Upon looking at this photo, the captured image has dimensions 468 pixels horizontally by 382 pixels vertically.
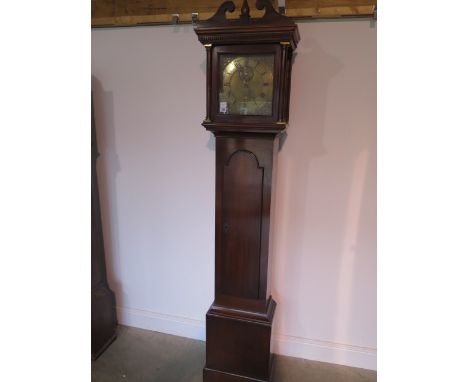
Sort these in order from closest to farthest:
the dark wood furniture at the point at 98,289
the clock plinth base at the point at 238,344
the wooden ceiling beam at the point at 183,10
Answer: the wooden ceiling beam at the point at 183,10 < the clock plinth base at the point at 238,344 < the dark wood furniture at the point at 98,289

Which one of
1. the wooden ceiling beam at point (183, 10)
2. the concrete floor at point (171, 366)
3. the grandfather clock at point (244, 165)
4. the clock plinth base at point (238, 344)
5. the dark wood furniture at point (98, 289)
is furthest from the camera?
the dark wood furniture at point (98, 289)

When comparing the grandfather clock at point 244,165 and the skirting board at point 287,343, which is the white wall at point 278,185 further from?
the grandfather clock at point 244,165

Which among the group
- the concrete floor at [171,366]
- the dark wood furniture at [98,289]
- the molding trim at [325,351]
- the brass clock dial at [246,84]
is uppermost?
the brass clock dial at [246,84]

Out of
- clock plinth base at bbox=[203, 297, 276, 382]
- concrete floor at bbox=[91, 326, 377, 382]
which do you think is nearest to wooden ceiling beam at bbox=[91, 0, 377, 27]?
clock plinth base at bbox=[203, 297, 276, 382]

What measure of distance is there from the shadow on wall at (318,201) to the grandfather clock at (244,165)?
230mm

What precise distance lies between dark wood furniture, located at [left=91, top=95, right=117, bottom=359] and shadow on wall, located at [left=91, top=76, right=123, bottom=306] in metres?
0.07

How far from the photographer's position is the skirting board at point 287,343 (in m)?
1.93

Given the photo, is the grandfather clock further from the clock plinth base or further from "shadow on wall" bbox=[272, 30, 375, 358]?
"shadow on wall" bbox=[272, 30, 375, 358]

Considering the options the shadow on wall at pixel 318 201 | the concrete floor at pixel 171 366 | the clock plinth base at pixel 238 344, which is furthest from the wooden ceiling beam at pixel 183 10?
the concrete floor at pixel 171 366

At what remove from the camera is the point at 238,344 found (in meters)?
1.74
